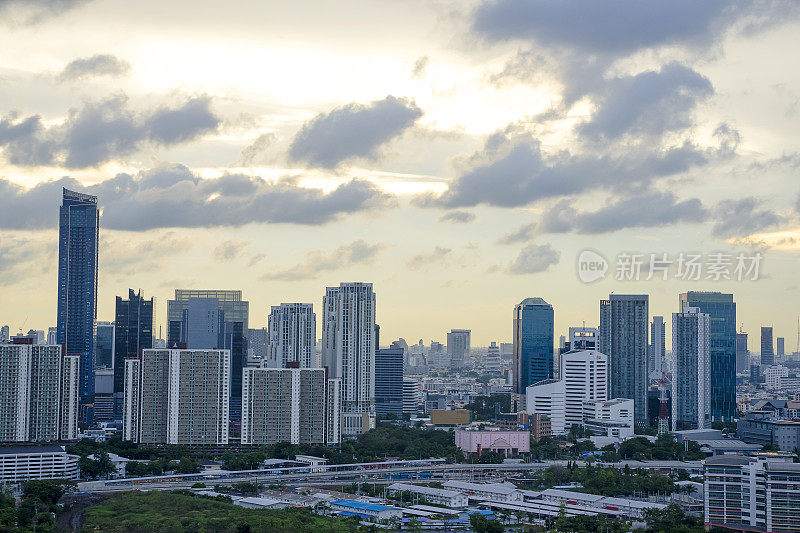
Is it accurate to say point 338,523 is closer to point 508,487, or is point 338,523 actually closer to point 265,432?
point 508,487

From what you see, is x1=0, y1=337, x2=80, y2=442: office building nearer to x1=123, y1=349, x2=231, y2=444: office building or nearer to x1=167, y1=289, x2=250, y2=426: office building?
x1=123, y1=349, x2=231, y2=444: office building

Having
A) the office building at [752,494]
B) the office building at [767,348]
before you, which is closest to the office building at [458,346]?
the office building at [767,348]

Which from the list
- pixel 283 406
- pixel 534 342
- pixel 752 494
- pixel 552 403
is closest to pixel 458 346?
pixel 534 342

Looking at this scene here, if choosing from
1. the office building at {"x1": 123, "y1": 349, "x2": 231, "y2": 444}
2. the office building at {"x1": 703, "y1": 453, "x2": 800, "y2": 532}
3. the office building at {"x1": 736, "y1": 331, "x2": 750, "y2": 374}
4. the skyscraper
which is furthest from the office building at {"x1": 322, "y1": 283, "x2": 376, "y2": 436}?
the office building at {"x1": 736, "y1": 331, "x2": 750, "y2": 374}

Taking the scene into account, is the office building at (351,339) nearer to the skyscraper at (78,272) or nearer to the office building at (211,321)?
the office building at (211,321)

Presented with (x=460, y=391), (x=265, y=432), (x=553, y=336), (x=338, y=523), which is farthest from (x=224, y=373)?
(x=460, y=391)
